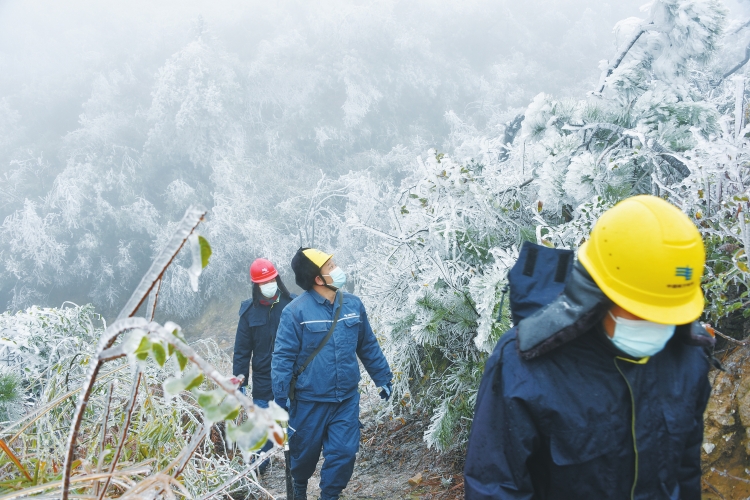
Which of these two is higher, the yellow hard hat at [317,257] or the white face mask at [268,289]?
the yellow hard hat at [317,257]

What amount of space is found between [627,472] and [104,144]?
62.6 ft

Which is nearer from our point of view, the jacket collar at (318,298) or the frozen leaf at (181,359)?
the frozen leaf at (181,359)

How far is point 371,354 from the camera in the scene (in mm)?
3291

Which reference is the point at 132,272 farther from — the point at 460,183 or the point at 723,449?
the point at 723,449

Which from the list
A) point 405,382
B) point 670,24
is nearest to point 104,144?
point 405,382

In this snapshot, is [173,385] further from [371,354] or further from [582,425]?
[371,354]

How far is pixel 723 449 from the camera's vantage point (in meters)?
2.46

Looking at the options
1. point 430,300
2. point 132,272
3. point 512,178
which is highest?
point 512,178

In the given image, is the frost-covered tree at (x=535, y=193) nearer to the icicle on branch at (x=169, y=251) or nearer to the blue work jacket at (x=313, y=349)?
the blue work jacket at (x=313, y=349)

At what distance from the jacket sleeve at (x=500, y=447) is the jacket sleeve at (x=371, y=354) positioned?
1983 mm

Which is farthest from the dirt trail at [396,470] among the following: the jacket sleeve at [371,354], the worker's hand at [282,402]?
the worker's hand at [282,402]

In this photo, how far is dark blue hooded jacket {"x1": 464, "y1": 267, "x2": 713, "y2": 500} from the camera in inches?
47.6

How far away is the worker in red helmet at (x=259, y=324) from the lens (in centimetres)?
404

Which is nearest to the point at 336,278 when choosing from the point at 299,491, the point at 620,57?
the point at 299,491
